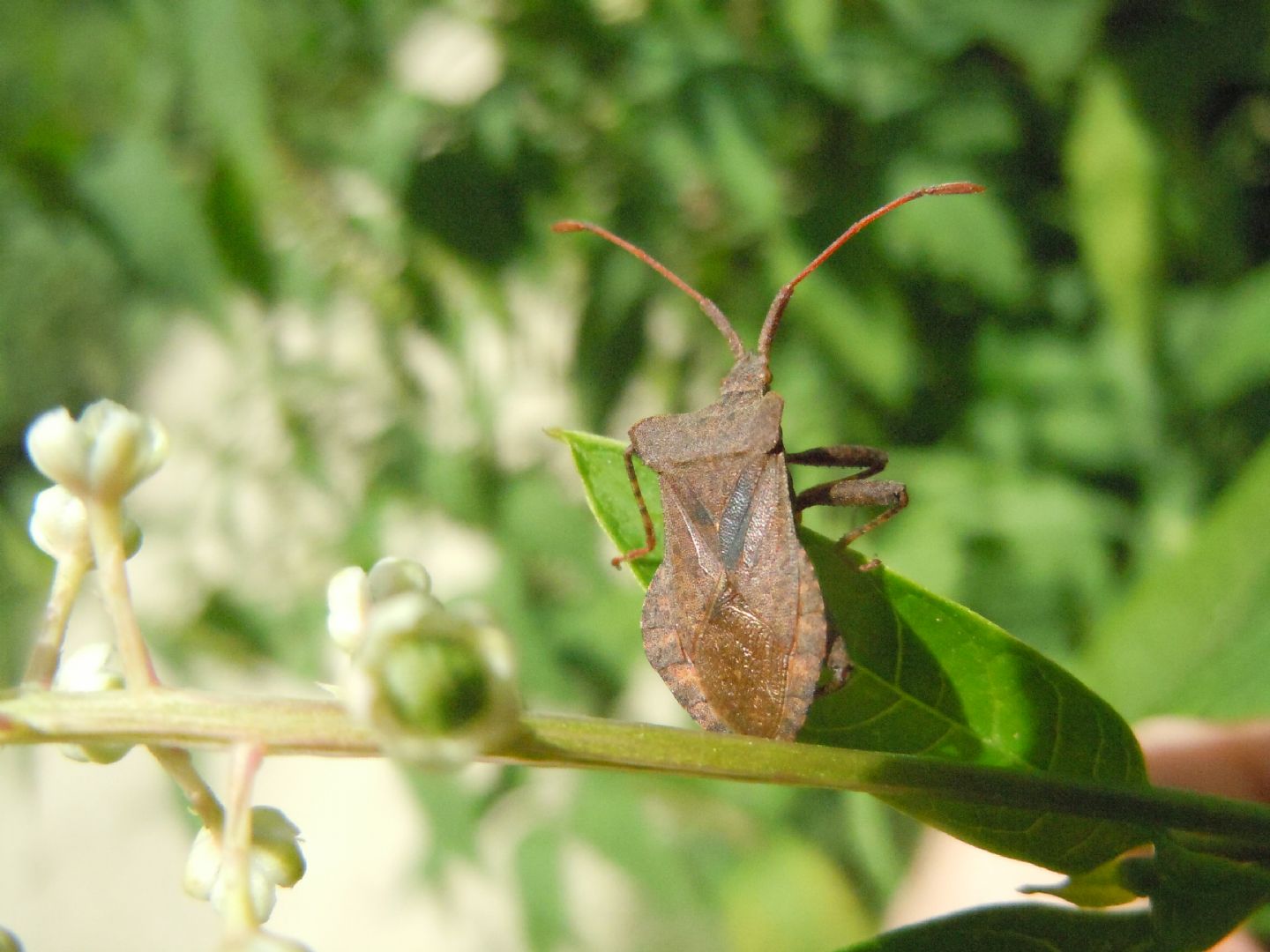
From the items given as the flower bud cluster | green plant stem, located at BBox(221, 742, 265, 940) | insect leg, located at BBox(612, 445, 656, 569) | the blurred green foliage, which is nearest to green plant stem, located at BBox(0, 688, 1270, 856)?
green plant stem, located at BBox(221, 742, 265, 940)

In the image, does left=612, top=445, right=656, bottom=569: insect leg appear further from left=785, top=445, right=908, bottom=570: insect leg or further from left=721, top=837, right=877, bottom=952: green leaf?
left=721, top=837, right=877, bottom=952: green leaf

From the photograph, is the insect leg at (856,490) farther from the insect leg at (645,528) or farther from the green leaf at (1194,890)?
the green leaf at (1194,890)

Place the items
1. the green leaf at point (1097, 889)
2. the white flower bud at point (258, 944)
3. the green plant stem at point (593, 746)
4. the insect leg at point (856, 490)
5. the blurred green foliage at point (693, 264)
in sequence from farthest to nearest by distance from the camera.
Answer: the blurred green foliage at point (693, 264) < the insect leg at point (856, 490) < the green leaf at point (1097, 889) < the green plant stem at point (593, 746) < the white flower bud at point (258, 944)

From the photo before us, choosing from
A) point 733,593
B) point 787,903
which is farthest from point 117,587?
point 787,903

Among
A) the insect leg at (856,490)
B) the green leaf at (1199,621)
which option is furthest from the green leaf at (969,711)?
the green leaf at (1199,621)

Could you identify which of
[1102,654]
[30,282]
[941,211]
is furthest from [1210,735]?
[30,282]

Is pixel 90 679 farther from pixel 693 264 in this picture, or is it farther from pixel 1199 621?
pixel 693 264
